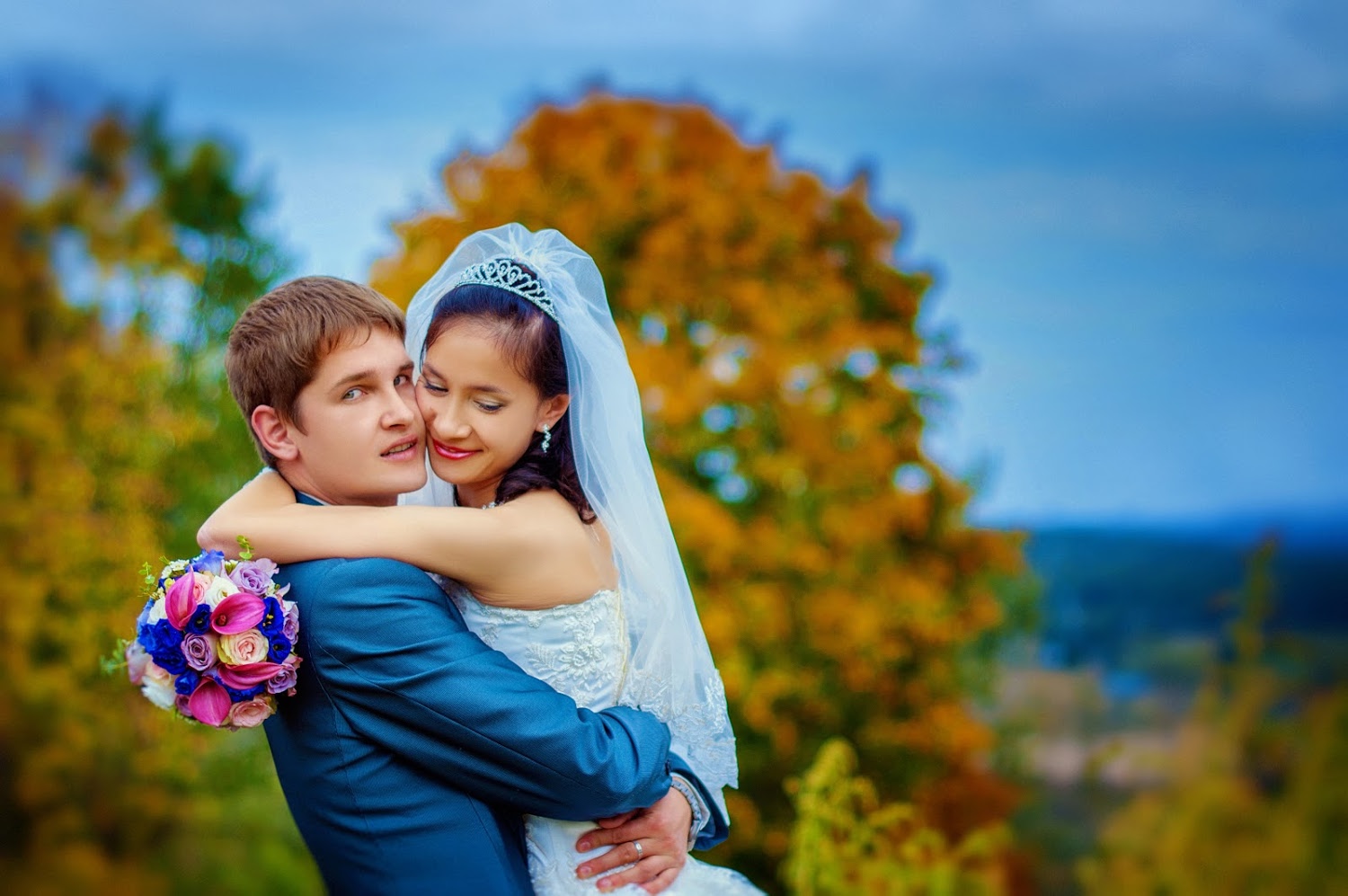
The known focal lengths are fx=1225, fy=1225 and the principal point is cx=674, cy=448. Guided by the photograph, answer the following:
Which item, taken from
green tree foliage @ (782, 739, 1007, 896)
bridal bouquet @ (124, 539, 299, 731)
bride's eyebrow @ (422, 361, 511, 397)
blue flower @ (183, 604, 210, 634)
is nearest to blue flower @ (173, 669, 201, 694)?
bridal bouquet @ (124, 539, 299, 731)

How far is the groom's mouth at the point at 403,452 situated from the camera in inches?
103

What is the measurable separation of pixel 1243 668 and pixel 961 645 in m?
3.56

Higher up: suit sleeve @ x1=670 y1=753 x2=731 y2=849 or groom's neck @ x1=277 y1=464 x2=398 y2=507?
groom's neck @ x1=277 y1=464 x2=398 y2=507

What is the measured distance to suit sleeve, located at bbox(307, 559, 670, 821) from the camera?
238 cm

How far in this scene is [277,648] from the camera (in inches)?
93.2

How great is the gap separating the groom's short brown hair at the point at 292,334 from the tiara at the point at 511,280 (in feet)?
0.88

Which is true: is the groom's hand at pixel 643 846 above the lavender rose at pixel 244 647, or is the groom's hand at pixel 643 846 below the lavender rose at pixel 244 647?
below

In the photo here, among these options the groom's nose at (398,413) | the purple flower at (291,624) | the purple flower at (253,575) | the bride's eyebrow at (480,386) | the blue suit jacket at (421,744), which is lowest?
the blue suit jacket at (421,744)

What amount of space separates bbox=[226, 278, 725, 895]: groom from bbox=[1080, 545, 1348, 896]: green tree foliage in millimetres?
2573

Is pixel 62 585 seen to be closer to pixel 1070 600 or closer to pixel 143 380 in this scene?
pixel 143 380

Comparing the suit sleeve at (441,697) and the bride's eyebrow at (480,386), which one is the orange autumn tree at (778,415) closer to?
the bride's eyebrow at (480,386)

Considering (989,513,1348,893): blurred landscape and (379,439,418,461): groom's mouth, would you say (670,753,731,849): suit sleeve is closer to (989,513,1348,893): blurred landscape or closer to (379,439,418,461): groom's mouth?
(379,439,418,461): groom's mouth

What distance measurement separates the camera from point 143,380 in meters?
8.01

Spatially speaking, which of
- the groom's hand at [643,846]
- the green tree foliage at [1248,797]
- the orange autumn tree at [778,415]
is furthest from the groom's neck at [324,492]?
the orange autumn tree at [778,415]
